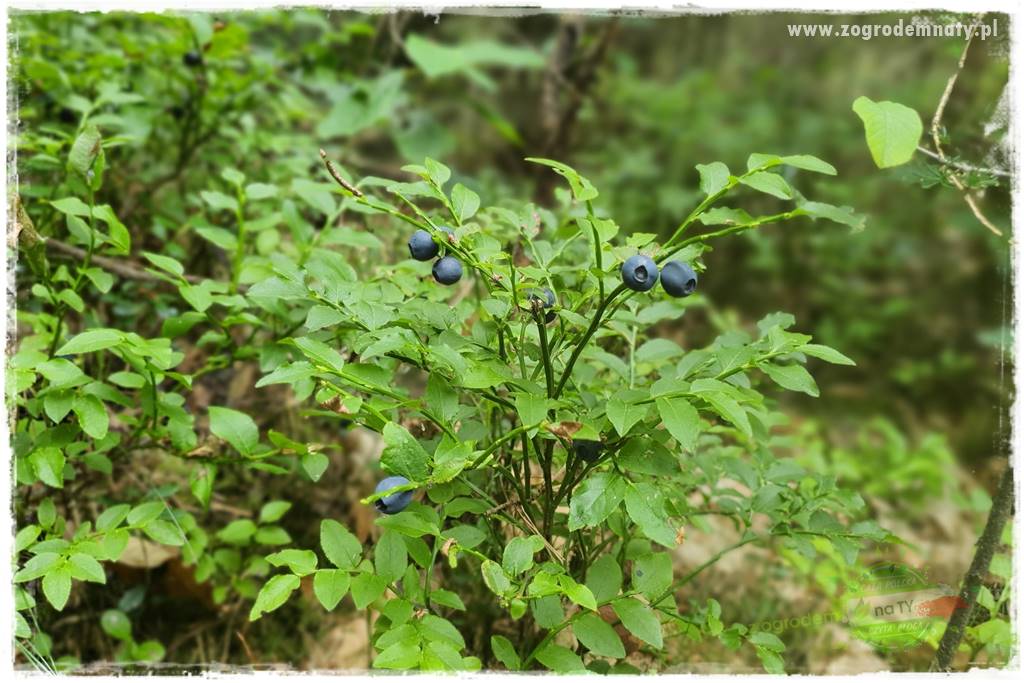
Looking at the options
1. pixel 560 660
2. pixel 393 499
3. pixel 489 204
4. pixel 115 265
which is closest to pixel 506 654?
pixel 560 660

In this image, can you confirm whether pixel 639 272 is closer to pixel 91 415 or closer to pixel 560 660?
pixel 560 660

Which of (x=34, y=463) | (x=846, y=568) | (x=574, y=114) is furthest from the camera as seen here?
(x=574, y=114)

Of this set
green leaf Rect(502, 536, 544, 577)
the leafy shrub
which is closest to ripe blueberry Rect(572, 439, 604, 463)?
the leafy shrub

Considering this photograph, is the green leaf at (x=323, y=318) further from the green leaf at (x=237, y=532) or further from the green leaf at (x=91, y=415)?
the green leaf at (x=237, y=532)

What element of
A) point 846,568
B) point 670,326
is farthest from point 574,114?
point 846,568

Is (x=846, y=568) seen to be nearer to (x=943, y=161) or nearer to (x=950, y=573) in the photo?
(x=950, y=573)

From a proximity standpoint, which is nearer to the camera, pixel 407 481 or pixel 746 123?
pixel 407 481

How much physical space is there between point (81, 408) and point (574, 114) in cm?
241

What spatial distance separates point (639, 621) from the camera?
110 cm

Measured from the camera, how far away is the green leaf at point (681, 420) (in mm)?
938

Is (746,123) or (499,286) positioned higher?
(746,123)

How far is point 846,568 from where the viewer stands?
1.88m

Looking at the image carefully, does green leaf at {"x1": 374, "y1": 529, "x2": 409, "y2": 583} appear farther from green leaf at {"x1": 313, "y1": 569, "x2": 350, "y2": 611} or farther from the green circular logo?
the green circular logo

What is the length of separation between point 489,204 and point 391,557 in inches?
56.2
